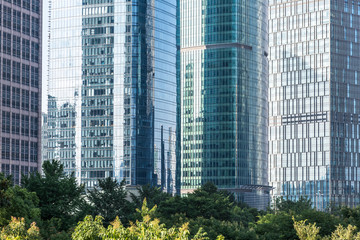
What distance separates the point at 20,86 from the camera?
613 feet

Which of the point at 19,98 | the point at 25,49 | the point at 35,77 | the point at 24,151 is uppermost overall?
the point at 25,49

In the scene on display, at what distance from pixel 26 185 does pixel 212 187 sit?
221ft

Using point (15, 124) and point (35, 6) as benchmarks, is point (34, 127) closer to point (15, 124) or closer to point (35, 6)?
point (15, 124)

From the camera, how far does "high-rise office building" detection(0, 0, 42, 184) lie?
18150 centimetres

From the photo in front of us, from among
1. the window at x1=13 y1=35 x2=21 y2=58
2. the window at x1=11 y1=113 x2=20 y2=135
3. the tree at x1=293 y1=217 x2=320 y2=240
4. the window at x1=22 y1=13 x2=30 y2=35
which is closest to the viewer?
the tree at x1=293 y1=217 x2=320 y2=240

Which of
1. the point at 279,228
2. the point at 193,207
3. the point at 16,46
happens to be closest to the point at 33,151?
the point at 16,46

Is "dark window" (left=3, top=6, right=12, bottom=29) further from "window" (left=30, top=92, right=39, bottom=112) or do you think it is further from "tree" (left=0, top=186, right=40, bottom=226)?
"tree" (left=0, top=186, right=40, bottom=226)

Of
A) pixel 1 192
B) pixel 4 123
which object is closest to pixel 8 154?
pixel 4 123

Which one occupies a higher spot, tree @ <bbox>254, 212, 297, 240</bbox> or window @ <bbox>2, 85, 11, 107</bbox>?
window @ <bbox>2, 85, 11, 107</bbox>

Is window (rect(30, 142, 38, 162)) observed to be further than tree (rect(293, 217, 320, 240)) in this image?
Yes

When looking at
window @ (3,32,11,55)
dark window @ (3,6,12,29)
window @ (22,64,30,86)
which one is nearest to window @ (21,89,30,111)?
window @ (22,64,30,86)

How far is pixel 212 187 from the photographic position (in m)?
179

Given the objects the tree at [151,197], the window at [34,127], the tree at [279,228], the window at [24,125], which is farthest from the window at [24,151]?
the tree at [279,228]

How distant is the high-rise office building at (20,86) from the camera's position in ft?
595
